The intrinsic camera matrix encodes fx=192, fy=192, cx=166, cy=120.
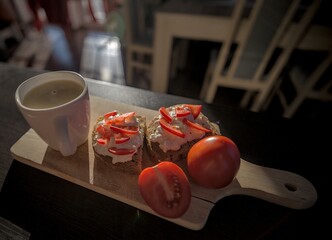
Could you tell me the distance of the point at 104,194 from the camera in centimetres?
49

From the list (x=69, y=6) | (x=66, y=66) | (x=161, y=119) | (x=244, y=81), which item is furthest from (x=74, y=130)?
(x=69, y=6)

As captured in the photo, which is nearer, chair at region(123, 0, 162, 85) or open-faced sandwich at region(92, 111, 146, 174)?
open-faced sandwich at region(92, 111, 146, 174)

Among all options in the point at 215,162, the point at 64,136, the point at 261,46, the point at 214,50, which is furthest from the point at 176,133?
the point at 214,50

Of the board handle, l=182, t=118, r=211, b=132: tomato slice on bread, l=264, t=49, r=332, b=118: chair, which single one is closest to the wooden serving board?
the board handle

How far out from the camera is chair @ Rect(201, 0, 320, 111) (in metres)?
1.10

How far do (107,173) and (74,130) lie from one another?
0.46ft

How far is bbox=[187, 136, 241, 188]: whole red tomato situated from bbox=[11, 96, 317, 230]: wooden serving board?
0.04m

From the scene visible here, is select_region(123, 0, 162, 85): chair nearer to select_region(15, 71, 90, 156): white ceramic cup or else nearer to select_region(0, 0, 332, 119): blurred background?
select_region(0, 0, 332, 119): blurred background

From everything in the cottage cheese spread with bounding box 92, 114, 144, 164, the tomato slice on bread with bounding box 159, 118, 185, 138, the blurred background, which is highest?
the tomato slice on bread with bounding box 159, 118, 185, 138

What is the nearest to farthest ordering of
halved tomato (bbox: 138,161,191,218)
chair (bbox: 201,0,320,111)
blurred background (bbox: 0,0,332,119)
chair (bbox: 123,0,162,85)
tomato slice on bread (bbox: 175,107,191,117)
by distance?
halved tomato (bbox: 138,161,191,218) < tomato slice on bread (bbox: 175,107,191,117) < chair (bbox: 201,0,320,111) < blurred background (bbox: 0,0,332,119) < chair (bbox: 123,0,162,85)

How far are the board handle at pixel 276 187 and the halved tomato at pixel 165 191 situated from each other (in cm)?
14

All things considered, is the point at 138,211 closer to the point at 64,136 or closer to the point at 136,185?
the point at 136,185

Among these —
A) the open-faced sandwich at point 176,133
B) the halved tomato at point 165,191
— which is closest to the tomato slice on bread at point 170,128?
the open-faced sandwich at point 176,133

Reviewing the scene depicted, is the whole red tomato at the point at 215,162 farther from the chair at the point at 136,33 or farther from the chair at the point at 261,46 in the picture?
the chair at the point at 136,33
